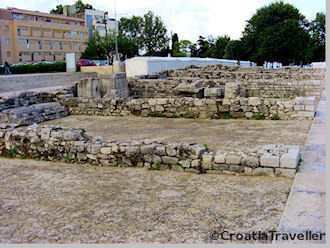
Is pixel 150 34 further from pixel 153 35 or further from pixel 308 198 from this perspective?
pixel 308 198

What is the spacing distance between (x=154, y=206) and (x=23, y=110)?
8.70 m

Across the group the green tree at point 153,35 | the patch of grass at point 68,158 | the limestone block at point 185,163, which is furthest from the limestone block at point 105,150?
the green tree at point 153,35

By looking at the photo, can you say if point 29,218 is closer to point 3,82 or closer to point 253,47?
point 3,82

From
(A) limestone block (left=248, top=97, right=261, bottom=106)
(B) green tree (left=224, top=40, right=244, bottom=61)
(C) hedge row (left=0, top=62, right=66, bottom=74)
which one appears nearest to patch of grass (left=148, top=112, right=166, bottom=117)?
(A) limestone block (left=248, top=97, right=261, bottom=106)

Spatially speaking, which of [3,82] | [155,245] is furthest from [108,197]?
[3,82]

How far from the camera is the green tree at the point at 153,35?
7419cm

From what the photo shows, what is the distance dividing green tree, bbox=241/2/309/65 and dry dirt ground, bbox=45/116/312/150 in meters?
36.9

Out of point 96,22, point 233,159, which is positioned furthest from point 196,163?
point 96,22

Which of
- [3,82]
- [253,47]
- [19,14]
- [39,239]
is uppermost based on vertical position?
[19,14]

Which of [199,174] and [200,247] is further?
[199,174]

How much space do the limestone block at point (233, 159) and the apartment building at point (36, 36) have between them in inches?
2092

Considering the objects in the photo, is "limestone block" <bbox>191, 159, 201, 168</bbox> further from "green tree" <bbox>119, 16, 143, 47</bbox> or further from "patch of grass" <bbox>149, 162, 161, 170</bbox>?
"green tree" <bbox>119, 16, 143, 47</bbox>

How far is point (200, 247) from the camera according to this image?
3.46 m

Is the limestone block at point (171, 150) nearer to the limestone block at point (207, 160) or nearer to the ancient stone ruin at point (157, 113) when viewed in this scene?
the ancient stone ruin at point (157, 113)
